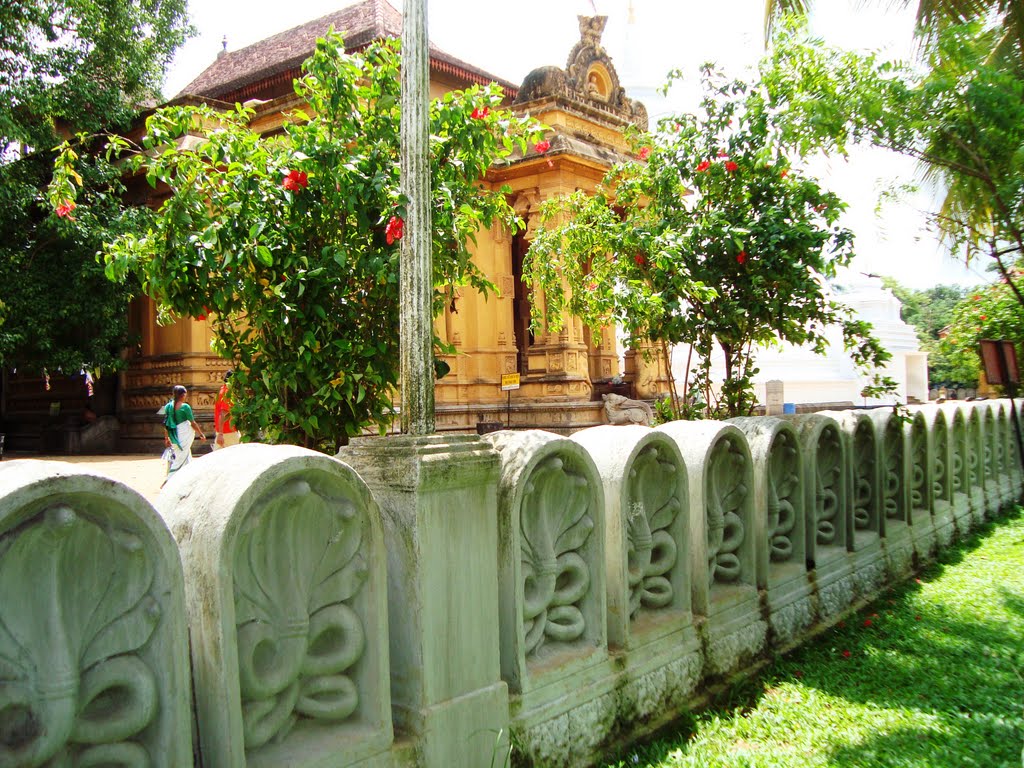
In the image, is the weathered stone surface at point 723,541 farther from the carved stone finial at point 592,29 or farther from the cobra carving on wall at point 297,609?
the carved stone finial at point 592,29

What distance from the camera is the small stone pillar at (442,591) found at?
8.79 ft

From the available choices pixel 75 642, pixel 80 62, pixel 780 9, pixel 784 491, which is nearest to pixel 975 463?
pixel 784 491

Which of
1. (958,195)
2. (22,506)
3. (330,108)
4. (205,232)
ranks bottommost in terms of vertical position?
(22,506)

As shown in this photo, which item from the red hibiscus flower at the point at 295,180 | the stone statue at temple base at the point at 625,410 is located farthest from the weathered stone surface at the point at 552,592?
the stone statue at temple base at the point at 625,410

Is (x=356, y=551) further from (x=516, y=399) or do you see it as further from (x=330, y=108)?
(x=516, y=399)

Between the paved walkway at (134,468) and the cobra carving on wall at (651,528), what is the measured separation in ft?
25.2

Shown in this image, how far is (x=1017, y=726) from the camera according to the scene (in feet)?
12.2

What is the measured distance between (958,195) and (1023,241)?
7.38 ft

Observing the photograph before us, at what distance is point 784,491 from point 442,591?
313cm

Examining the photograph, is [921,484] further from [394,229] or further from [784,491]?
[394,229]

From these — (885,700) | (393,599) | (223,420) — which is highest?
(223,420)

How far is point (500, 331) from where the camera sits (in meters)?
18.5

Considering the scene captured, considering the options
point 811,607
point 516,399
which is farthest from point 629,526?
point 516,399

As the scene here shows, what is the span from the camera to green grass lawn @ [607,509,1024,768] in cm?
342
